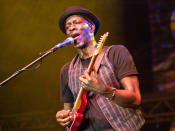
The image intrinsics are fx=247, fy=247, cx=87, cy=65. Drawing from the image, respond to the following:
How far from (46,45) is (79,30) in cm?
268

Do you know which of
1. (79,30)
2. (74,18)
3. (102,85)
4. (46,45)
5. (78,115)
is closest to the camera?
(102,85)

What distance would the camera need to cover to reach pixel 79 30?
110 inches

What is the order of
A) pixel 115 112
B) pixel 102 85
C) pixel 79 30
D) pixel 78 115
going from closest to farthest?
1. pixel 102 85
2. pixel 115 112
3. pixel 78 115
4. pixel 79 30

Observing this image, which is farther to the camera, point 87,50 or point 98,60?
point 87,50

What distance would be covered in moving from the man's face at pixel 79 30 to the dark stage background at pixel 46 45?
7.37ft

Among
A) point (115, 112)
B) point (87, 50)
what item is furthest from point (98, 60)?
point (115, 112)

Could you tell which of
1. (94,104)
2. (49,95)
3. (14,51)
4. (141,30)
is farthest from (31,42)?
(94,104)

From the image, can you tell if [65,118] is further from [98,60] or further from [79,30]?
[79,30]

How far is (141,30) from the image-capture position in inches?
228

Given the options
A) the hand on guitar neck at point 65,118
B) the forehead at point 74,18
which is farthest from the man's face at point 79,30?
the hand on guitar neck at point 65,118

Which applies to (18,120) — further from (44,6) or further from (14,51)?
(44,6)

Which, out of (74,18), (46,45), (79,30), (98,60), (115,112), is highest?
(46,45)

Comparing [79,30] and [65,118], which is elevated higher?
[79,30]

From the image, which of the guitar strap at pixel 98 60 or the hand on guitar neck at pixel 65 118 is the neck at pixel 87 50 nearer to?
the guitar strap at pixel 98 60
